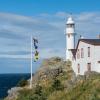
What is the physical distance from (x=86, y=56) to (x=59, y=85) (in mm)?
6309

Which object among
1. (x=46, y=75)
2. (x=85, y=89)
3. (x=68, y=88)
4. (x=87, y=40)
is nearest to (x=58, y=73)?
(x=46, y=75)

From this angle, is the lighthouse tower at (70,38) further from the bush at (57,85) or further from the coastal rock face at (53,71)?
the bush at (57,85)

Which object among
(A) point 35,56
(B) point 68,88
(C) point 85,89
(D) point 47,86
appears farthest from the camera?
(A) point 35,56

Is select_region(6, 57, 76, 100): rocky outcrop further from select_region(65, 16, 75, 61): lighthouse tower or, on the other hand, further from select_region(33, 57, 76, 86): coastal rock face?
select_region(65, 16, 75, 61): lighthouse tower

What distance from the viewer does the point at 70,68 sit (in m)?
55.7

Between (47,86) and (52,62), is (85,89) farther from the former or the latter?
(52,62)

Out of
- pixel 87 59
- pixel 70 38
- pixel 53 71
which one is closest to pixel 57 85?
pixel 87 59

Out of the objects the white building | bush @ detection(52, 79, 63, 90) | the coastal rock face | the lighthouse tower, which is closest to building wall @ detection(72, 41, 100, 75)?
the white building

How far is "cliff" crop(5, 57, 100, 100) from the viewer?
40.0 meters

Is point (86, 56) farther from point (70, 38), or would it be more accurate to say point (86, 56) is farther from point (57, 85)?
point (70, 38)

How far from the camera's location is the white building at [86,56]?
4928cm

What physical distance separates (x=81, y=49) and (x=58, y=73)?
3.62 m

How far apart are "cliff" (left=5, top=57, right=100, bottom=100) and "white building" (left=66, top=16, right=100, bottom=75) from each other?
107 cm

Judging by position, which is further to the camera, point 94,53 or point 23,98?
point 94,53
